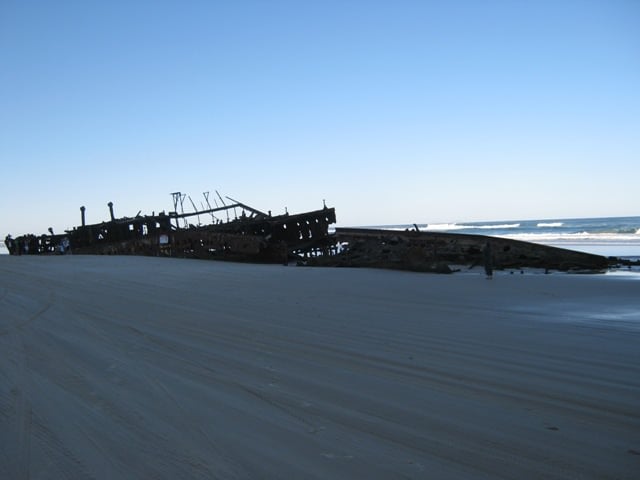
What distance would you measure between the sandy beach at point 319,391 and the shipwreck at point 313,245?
6.52 meters

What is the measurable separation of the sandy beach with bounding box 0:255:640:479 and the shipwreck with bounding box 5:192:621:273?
652 centimetres

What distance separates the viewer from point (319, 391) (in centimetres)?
327

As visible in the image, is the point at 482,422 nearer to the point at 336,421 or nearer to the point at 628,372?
the point at 336,421

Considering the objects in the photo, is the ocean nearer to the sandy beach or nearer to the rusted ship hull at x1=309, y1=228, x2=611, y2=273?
the rusted ship hull at x1=309, y1=228, x2=611, y2=273

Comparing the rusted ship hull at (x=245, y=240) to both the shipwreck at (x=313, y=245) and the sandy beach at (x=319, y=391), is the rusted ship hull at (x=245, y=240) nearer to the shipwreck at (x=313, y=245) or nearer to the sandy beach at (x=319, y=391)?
the shipwreck at (x=313, y=245)

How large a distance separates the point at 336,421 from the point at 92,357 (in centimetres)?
229

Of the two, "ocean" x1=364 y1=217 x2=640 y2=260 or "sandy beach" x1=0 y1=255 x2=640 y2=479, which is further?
"ocean" x1=364 y1=217 x2=640 y2=260

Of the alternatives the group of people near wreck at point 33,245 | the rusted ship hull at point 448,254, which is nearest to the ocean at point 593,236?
the rusted ship hull at point 448,254

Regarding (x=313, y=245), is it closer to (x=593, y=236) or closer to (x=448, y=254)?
(x=448, y=254)

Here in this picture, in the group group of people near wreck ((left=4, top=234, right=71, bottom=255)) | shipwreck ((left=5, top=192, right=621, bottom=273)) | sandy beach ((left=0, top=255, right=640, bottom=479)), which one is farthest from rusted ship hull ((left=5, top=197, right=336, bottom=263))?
sandy beach ((left=0, top=255, right=640, bottom=479))

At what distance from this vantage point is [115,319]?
5.75 metres

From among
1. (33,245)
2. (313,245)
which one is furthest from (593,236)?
(33,245)

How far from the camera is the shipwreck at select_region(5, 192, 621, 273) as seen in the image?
529 inches

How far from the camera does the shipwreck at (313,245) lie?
13.4 m
